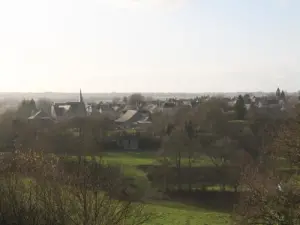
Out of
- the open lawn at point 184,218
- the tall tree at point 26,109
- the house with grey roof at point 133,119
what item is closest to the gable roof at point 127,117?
the house with grey roof at point 133,119

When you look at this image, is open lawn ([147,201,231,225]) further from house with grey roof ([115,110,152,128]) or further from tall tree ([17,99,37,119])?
tall tree ([17,99,37,119])

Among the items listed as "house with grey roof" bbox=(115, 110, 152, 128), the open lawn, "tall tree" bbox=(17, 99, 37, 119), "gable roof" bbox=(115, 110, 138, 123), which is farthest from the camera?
"gable roof" bbox=(115, 110, 138, 123)

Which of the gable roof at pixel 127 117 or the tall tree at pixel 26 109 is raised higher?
the tall tree at pixel 26 109

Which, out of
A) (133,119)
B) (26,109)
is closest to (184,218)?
(133,119)

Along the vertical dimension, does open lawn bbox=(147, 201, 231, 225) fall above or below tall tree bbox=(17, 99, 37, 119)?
below

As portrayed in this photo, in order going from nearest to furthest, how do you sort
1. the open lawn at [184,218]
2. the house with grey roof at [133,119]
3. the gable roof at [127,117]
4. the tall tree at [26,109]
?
1. the open lawn at [184,218]
2. the house with grey roof at [133,119]
3. the tall tree at [26,109]
4. the gable roof at [127,117]

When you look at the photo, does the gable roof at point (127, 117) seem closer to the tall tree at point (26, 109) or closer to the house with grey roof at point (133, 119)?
the house with grey roof at point (133, 119)

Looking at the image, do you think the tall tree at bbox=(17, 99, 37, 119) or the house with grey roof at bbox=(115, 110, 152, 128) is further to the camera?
the tall tree at bbox=(17, 99, 37, 119)

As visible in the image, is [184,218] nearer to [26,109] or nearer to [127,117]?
[127,117]

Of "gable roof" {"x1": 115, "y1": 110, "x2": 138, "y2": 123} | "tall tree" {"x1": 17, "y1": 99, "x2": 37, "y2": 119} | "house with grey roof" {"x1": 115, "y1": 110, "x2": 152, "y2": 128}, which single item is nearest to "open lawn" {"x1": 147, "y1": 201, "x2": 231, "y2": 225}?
"house with grey roof" {"x1": 115, "y1": 110, "x2": 152, "y2": 128}

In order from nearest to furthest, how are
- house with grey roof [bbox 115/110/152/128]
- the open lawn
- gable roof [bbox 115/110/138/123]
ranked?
the open lawn
house with grey roof [bbox 115/110/152/128]
gable roof [bbox 115/110/138/123]

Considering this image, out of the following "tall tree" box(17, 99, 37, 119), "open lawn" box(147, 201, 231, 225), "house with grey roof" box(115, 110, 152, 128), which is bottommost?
"open lawn" box(147, 201, 231, 225)

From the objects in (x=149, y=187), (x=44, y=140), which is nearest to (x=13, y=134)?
(x=44, y=140)
